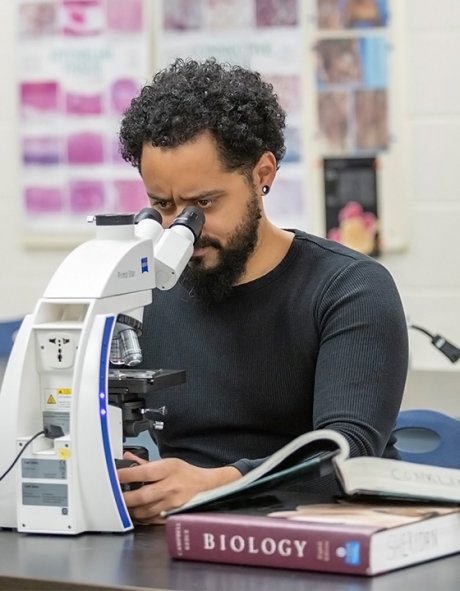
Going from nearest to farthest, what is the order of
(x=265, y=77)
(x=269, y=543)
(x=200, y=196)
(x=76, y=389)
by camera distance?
(x=269, y=543) → (x=76, y=389) → (x=200, y=196) → (x=265, y=77)

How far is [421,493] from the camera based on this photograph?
1.60 metres

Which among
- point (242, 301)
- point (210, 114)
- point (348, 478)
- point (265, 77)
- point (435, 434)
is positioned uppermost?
point (265, 77)

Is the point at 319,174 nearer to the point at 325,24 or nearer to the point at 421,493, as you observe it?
the point at 325,24

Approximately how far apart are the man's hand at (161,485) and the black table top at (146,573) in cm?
7

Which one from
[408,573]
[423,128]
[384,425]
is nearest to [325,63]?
A: [423,128]

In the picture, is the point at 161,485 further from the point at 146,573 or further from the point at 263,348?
the point at 263,348

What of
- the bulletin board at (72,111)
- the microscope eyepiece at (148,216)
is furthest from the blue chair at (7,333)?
the microscope eyepiece at (148,216)

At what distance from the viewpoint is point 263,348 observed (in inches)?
85.9

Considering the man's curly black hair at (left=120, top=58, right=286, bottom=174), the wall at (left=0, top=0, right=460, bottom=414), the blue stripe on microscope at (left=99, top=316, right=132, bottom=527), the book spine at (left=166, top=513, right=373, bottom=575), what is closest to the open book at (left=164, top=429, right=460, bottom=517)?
the book spine at (left=166, top=513, right=373, bottom=575)

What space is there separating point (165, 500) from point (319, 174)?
1.88 metres

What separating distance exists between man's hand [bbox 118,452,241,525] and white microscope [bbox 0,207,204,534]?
0.12ft

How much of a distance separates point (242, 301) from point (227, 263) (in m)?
0.11

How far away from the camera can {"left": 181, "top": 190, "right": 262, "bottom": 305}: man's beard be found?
2115 mm

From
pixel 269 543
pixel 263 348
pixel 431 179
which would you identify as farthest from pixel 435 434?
pixel 431 179
